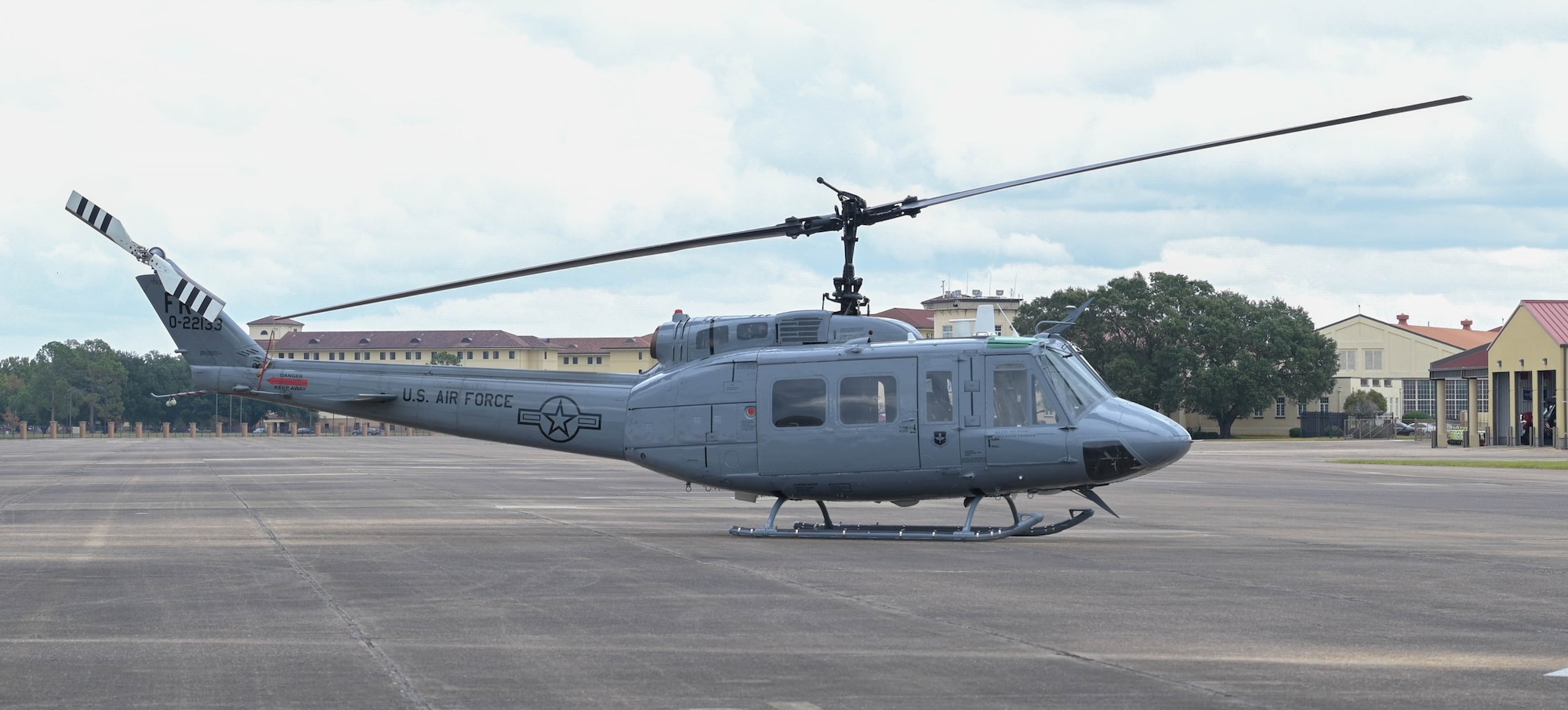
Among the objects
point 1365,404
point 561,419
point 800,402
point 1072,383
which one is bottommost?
point 561,419

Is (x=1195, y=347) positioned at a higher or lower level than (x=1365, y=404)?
higher

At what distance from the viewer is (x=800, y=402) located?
1989cm

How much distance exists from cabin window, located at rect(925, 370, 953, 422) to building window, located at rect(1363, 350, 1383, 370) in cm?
12731

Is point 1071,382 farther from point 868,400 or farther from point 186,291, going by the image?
point 186,291

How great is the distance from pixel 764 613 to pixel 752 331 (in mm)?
9194

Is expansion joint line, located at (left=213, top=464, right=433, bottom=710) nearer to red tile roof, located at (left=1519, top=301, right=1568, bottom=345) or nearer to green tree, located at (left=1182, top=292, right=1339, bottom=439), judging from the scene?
red tile roof, located at (left=1519, top=301, right=1568, bottom=345)

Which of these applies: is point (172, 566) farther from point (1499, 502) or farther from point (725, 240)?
point (1499, 502)

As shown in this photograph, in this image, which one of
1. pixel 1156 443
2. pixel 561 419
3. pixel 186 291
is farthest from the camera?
pixel 186 291

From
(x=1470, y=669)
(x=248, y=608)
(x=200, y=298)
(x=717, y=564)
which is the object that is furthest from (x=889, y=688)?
(x=200, y=298)

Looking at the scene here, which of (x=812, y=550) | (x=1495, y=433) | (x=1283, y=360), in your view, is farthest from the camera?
(x=1283, y=360)

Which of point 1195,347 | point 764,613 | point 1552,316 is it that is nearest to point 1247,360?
point 1195,347

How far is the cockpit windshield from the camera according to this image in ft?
62.1

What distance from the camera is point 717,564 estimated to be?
630 inches

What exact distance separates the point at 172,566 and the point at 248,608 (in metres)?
4.23
